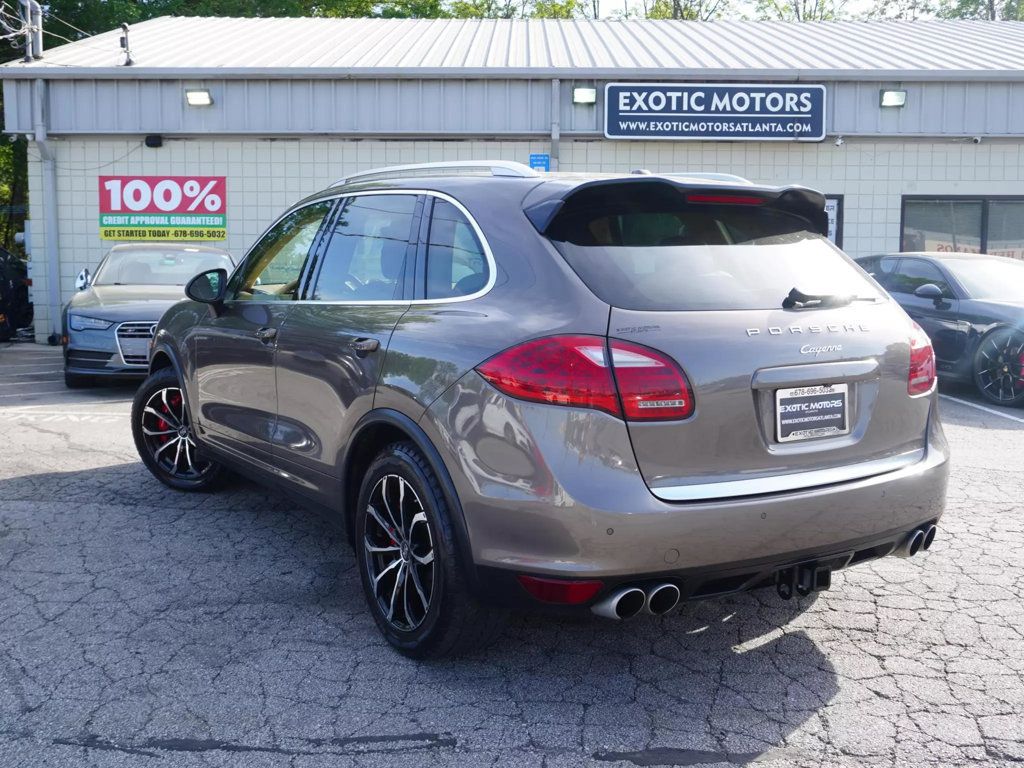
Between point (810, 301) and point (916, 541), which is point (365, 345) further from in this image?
point (916, 541)

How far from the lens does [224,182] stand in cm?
1611

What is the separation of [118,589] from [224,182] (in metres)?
12.6

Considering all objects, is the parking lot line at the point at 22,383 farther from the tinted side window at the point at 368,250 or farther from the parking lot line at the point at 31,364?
the tinted side window at the point at 368,250

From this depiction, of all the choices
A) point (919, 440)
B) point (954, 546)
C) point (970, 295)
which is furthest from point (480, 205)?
point (970, 295)

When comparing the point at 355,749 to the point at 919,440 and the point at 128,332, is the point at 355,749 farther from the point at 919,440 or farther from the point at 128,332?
the point at 128,332

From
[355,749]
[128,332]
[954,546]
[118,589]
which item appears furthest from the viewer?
[128,332]

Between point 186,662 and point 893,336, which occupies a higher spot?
point 893,336

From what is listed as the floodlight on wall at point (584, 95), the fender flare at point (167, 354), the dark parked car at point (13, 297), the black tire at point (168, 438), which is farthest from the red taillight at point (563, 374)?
the dark parked car at point (13, 297)

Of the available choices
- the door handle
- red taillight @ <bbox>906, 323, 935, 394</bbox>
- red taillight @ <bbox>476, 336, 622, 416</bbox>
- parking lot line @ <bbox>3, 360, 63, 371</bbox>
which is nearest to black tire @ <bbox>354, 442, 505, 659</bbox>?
the door handle

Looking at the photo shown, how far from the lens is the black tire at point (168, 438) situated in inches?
240

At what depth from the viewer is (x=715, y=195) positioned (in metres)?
3.57

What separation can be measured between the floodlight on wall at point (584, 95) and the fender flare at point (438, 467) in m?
12.7

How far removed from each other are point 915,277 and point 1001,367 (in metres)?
1.76

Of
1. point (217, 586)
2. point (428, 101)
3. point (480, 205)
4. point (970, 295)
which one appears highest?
point (428, 101)
